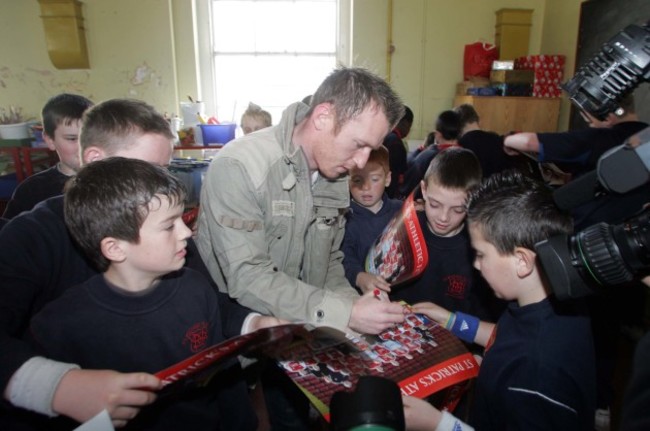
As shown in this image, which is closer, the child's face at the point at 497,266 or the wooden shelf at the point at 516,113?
the child's face at the point at 497,266

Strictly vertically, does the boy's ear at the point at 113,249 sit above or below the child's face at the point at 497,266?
above

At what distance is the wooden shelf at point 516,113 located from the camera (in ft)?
15.2

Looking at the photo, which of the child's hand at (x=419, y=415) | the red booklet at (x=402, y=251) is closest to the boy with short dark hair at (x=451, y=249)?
the red booklet at (x=402, y=251)

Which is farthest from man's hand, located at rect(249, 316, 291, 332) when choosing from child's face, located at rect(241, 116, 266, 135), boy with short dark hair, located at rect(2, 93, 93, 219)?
child's face, located at rect(241, 116, 266, 135)

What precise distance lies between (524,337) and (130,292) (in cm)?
100

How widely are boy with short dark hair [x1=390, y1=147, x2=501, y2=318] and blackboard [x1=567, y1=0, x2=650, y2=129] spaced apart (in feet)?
6.86

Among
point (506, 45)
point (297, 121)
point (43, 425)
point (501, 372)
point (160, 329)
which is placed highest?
point (506, 45)

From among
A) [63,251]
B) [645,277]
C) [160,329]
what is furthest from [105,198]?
[645,277]

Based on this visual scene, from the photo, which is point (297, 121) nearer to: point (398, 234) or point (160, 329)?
point (398, 234)

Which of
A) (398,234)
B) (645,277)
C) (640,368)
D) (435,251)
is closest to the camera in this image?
(640,368)

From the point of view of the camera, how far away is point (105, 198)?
99 centimetres

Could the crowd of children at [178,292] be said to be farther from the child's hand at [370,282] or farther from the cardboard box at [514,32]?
the cardboard box at [514,32]

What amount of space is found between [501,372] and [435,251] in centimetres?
74

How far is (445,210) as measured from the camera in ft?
5.64
